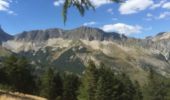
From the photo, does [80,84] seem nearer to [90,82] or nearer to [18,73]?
[90,82]

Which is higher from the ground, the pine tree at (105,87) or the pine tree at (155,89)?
the pine tree at (105,87)

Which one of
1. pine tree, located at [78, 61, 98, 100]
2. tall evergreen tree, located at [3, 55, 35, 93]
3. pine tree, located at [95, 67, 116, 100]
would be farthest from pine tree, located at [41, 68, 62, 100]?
pine tree, located at [95, 67, 116, 100]

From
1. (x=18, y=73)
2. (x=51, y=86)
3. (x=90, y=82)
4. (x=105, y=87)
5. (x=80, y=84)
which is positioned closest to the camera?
(x=105, y=87)

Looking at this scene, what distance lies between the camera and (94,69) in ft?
285

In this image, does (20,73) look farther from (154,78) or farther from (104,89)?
(154,78)

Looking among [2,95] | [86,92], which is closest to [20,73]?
[86,92]

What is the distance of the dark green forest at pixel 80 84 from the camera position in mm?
86188

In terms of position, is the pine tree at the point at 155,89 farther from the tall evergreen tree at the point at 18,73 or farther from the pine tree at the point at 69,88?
the tall evergreen tree at the point at 18,73

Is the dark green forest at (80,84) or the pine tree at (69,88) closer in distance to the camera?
the dark green forest at (80,84)

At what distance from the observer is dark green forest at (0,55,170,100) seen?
3393 inches

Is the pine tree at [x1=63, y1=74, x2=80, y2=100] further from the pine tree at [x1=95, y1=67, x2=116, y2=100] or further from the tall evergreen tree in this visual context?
the pine tree at [x1=95, y1=67, x2=116, y2=100]

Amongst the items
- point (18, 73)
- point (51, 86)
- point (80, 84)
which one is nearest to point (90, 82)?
point (80, 84)

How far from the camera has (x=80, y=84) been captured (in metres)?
100

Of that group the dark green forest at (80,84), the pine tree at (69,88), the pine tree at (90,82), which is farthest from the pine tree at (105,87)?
the pine tree at (69,88)
